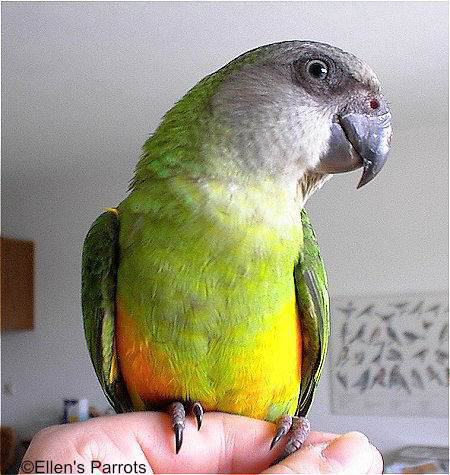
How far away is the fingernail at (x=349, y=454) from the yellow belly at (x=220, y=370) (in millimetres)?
97

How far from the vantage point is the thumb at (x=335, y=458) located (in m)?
0.77

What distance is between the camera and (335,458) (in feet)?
2.63

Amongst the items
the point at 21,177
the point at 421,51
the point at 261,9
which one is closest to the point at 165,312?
the point at 261,9

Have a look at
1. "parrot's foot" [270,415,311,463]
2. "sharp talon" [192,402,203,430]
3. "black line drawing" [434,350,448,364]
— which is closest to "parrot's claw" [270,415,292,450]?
"parrot's foot" [270,415,311,463]

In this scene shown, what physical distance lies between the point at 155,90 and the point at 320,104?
1.94 m

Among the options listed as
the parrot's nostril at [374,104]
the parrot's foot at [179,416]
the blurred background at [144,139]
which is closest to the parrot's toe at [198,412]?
the parrot's foot at [179,416]

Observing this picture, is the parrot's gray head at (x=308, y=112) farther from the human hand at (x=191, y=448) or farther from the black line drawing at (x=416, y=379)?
the black line drawing at (x=416, y=379)

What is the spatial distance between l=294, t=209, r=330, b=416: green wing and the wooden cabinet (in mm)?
3593

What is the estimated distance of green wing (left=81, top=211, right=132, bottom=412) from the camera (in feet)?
2.84

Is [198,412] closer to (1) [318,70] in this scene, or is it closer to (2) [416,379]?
(1) [318,70]

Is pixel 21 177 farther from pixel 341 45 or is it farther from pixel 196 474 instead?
pixel 196 474

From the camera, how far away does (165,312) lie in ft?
2.58

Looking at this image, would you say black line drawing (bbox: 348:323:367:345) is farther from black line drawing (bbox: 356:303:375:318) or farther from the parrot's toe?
the parrot's toe

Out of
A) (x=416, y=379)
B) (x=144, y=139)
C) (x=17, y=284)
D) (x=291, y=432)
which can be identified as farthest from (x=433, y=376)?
(x=17, y=284)
